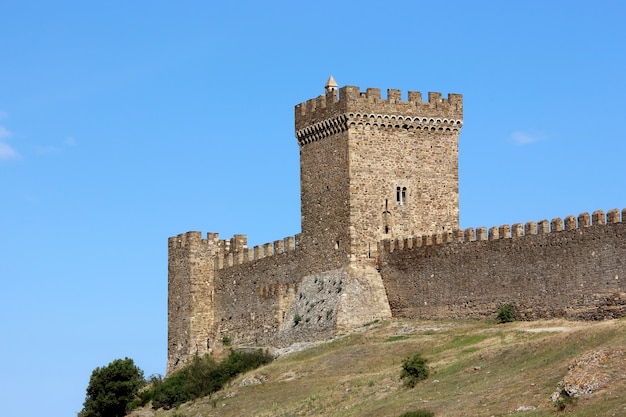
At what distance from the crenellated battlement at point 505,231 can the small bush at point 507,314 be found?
2.40 meters

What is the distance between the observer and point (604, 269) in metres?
49.6

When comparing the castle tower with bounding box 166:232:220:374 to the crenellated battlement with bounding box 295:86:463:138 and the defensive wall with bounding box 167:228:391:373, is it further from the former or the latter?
the crenellated battlement with bounding box 295:86:463:138

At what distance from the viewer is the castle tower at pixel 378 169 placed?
194 ft

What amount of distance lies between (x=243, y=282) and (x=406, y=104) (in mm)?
11847

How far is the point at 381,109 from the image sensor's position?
5972 centimetres

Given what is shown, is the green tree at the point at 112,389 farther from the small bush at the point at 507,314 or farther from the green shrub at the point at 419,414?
the green shrub at the point at 419,414

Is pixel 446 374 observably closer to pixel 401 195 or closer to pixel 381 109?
pixel 401 195

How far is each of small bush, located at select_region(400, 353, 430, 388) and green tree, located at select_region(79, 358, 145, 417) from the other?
18870 millimetres

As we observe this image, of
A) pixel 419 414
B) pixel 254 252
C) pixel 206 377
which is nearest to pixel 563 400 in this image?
pixel 419 414

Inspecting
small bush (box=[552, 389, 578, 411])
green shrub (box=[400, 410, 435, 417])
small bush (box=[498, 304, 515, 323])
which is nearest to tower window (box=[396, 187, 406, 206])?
small bush (box=[498, 304, 515, 323])

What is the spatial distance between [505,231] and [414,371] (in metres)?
8.31

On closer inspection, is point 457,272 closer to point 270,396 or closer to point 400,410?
point 270,396

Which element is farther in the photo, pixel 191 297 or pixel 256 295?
pixel 191 297

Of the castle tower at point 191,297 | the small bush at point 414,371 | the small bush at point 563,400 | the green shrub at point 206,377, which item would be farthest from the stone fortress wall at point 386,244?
the small bush at point 563,400
